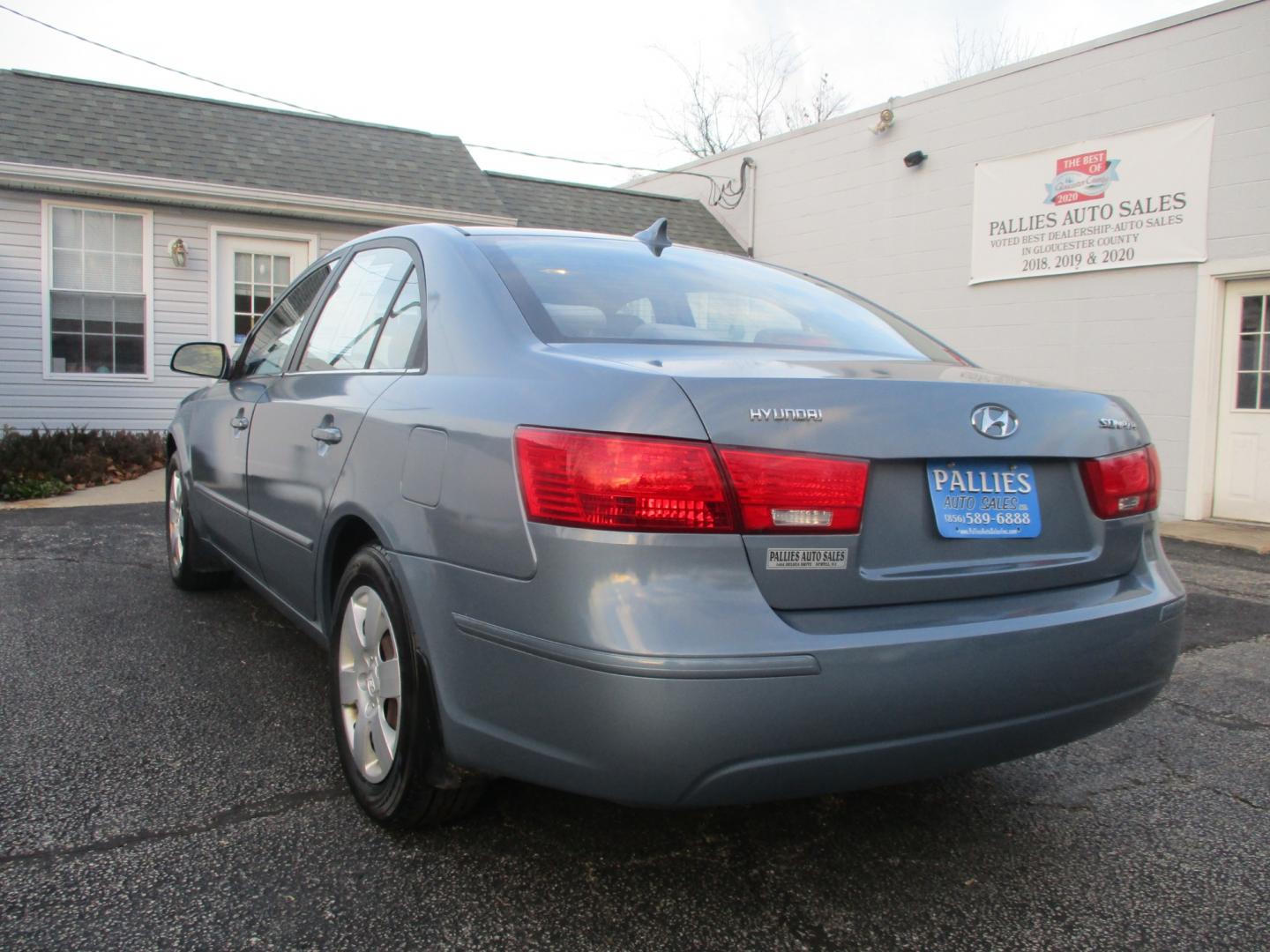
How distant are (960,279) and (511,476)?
10.9 m

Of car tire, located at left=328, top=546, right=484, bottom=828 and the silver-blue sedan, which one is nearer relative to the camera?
the silver-blue sedan

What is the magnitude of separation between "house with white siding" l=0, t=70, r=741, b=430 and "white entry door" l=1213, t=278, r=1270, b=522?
8.23 metres

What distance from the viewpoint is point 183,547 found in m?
4.80

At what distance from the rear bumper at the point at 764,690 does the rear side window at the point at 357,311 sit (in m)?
1.04

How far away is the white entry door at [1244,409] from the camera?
8992 mm

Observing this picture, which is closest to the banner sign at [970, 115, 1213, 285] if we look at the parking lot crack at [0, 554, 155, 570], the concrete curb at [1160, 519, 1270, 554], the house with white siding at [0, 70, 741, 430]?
the concrete curb at [1160, 519, 1270, 554]

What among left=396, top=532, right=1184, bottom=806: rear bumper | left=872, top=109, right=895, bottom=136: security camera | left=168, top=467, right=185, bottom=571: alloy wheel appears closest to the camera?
left=396, top=532, right=1184, bottom=806: rear bumper

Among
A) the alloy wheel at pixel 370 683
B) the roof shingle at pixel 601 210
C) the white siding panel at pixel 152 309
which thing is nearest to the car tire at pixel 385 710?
the alloy wheel at pixel 370 683

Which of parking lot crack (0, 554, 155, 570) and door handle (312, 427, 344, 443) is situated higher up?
door handle (312, 427, 344, 443)

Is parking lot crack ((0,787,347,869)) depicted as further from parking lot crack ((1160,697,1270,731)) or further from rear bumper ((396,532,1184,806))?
parking lot crack ((1160,697,1270,731))

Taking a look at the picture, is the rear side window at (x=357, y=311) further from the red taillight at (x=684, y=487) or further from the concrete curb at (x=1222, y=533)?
the concrete curb at (x=1222, y=533)

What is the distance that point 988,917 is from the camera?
2.13 meters

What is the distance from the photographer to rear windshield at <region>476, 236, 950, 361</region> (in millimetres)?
2461

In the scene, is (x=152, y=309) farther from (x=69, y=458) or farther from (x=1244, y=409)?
(x=1244, y=409)
